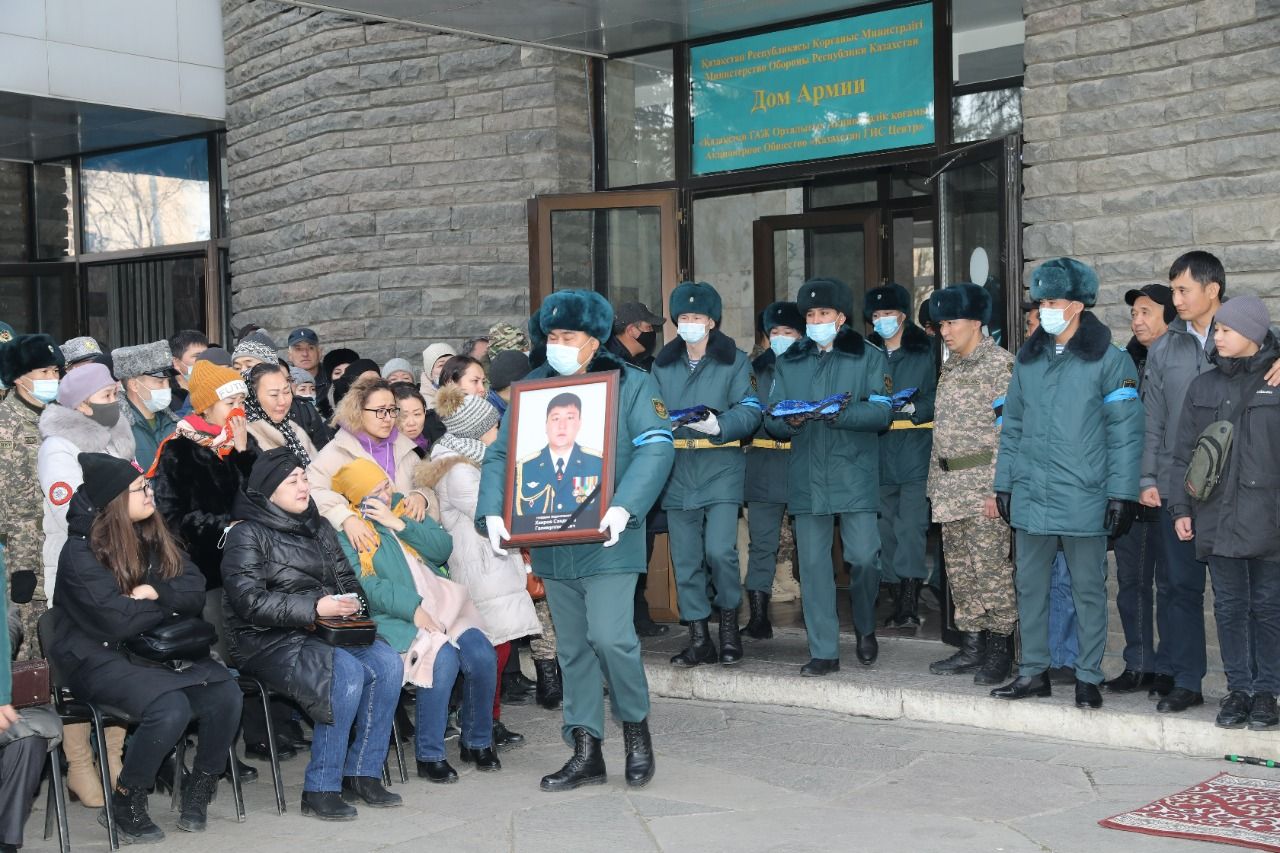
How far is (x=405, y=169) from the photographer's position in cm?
1110

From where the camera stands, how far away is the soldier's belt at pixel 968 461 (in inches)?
297

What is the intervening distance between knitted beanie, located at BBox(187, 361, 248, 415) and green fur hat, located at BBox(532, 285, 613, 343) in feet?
4.90

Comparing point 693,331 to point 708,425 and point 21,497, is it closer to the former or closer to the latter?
point 708,425

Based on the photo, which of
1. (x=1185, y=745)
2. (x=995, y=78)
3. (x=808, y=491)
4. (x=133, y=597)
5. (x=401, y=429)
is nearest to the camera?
(x=133, y=597)

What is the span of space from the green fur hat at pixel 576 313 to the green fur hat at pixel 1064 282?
6.70ft

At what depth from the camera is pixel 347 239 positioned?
11312mm

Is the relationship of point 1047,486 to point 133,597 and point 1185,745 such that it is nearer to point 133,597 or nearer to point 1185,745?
point 1185,745

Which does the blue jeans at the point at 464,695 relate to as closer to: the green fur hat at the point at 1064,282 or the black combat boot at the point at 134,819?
the black combat boot at the point at 134,819

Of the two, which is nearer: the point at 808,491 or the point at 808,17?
the point at 808,491

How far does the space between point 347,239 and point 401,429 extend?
4359mm

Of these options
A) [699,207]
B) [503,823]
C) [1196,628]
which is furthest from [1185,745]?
[699,207]

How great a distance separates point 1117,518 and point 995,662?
1.09 meters

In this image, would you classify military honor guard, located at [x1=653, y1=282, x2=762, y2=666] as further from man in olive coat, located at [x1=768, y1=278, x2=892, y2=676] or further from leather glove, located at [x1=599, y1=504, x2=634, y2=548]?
leather glove, located at [x1=599, y1=504, x2=634, y2=548]

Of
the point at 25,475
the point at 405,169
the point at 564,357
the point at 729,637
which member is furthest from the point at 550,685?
the point at 405,169
